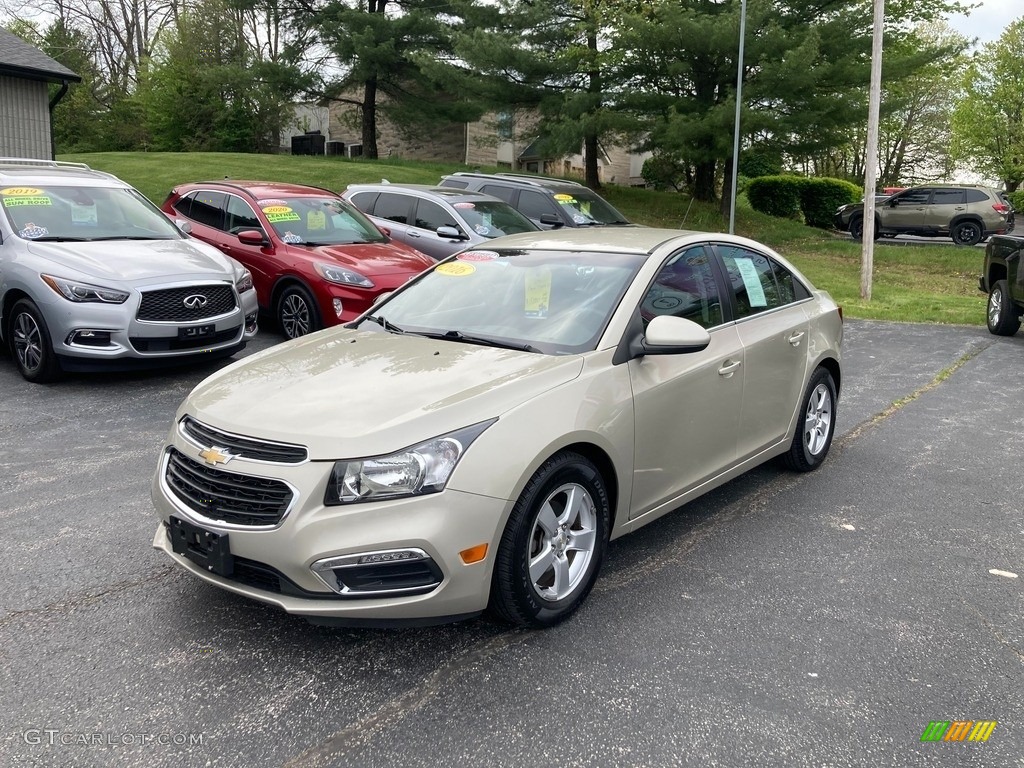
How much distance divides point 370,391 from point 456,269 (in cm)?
153

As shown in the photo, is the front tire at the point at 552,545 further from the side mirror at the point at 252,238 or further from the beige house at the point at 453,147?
the beige house at the point at 453,147

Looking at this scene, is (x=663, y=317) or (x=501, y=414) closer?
(x=501, y=414)

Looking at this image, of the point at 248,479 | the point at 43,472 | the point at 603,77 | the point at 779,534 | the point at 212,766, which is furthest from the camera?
the point at 603,77

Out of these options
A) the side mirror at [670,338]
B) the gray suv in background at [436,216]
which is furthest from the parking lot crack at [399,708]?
the gray suv in background at [436,216]

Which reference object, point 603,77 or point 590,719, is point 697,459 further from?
point 603,77

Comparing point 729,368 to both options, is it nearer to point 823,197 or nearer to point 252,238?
point 252,238

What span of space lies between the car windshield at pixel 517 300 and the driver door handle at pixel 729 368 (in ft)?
2.27

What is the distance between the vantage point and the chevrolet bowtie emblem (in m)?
3.29

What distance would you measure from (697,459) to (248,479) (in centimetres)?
219

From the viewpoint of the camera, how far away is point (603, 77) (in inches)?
926

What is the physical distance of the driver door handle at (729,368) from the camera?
451 cm

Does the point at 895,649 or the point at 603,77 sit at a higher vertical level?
the point at 603,77

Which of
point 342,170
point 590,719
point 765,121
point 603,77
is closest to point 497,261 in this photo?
point 590,719

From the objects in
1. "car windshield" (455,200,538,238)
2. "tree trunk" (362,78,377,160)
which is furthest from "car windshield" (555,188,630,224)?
"tree trunk" (362,78,377,160)
